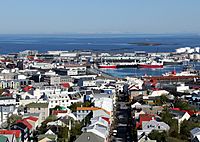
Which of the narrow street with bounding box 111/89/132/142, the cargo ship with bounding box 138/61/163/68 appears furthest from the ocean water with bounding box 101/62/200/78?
the narrow street with bounding box 111/89/132/142

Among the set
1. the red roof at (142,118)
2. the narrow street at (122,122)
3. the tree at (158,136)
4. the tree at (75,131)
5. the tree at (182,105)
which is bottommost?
the narrow street at (122,122)

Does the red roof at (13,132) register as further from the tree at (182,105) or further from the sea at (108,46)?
the sea at (108,46)

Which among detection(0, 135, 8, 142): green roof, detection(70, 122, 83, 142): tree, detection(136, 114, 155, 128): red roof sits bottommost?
detection(70, 122, 83, 142): tree

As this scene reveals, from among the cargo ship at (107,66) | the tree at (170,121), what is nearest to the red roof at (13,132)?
the tree at (170,121)

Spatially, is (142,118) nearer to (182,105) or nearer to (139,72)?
(182,105)

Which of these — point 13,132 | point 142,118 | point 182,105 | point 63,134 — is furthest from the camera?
point 182,105

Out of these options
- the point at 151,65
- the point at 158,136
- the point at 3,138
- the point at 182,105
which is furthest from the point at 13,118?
the point at 151,65

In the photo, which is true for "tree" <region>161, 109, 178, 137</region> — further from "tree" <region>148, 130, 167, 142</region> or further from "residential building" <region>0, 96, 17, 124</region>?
"residential building" <region>0, 96, 17, 124</region>

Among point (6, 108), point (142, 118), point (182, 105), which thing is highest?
point (142, 118)

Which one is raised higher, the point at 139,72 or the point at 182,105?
the point at 182,105

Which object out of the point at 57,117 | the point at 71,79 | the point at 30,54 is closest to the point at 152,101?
the point at 57,117
